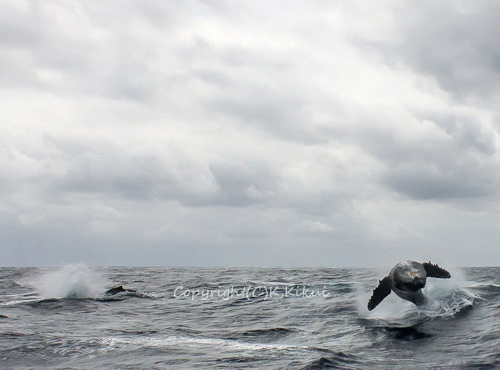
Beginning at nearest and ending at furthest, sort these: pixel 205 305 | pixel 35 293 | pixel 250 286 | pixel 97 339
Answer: pixel 97 339 < pixel 205 305 < pixel 35 293 < pixel 250 286

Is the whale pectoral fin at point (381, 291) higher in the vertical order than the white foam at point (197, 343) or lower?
higher

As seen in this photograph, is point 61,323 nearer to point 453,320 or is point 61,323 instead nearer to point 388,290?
point 388,290

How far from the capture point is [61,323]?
23.6 meters

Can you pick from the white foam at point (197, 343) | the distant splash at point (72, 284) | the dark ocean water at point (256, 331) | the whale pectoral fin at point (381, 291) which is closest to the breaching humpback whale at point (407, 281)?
the whale pectoral fin at point (381, 291)

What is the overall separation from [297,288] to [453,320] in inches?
690

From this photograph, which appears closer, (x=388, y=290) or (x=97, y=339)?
(x=97, y=339)

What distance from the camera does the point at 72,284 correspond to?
37312mm

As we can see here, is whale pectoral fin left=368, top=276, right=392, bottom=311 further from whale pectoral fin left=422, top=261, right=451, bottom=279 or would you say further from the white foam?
the white foam

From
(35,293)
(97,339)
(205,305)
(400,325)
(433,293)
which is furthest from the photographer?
(35,293)

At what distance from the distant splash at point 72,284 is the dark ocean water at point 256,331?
1032 millimetres

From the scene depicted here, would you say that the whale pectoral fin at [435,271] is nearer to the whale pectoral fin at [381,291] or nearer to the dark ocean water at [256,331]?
the dark ocean water at [256,331]

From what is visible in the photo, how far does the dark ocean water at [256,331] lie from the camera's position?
51.3 feet

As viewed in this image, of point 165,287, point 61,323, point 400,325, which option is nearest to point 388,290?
point 400,325

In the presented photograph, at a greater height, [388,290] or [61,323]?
[388,290]
